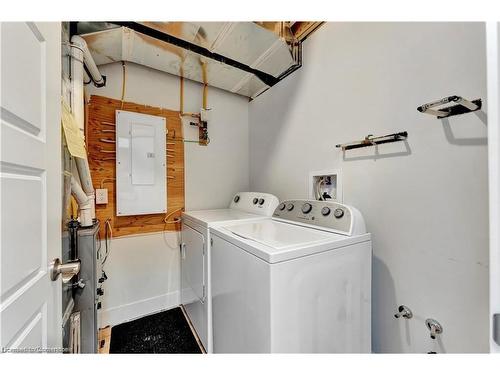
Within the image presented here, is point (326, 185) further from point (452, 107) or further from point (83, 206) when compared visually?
point (83, 206)

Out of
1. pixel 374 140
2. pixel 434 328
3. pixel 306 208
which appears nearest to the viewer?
pixel 434 328

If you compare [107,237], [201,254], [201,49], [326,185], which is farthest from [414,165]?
[107,237]

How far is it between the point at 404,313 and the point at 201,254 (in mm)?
1277

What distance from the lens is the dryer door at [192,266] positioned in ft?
4.93

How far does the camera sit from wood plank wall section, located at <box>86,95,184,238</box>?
1.77 m

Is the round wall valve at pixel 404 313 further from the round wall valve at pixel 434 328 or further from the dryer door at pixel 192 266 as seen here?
the dryer door at pixel 192 266

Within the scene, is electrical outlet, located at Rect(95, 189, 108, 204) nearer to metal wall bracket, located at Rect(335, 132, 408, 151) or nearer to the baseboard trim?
the baseboard trim

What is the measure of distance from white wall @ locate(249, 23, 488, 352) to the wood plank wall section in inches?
53.4

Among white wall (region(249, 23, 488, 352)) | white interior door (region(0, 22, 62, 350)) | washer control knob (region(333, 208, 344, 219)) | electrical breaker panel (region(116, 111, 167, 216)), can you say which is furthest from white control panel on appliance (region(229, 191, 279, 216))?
white interior door (region(0, 22, 62, 350))

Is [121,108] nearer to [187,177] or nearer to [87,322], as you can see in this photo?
[187,177]

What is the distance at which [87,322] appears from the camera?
50.8 inches

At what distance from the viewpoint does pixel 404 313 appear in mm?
1121
